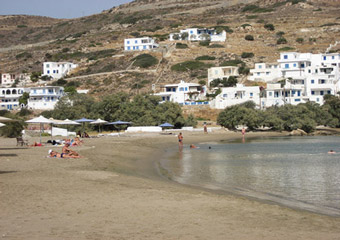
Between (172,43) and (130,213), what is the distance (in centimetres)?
10774

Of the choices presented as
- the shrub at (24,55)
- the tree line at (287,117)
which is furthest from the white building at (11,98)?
the tree line at (287,117)

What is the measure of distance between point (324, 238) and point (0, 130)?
4744cm

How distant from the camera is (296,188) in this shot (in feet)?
60.9

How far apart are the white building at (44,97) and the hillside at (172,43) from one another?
26.0 feet

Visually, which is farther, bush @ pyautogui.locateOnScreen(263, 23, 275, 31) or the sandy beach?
bush @ pyautogui.locateOnScreen(263, 23, 275, 31)

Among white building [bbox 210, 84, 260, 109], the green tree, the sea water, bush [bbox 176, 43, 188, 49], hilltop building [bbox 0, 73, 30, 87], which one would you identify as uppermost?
bush [bbox 176, 43, 188, 49]

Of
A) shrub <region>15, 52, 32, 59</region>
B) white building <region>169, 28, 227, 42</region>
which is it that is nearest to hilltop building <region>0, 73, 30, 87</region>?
shrub <region>15, 52, 32, 59</region>

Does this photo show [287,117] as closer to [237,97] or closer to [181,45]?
[237,97]

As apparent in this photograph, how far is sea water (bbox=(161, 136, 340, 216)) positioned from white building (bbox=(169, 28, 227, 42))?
285 ft

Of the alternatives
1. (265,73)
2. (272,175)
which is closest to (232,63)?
(265,73)

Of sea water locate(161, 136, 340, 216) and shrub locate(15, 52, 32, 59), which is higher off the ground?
shrub locate(15, 52, 32, 59)

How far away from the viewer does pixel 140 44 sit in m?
118

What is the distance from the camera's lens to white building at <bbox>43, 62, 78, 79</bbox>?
112m

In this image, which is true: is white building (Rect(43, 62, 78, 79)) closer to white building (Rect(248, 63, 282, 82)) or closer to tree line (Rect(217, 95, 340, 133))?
white building (Rect(248, 63, 282, 82))
